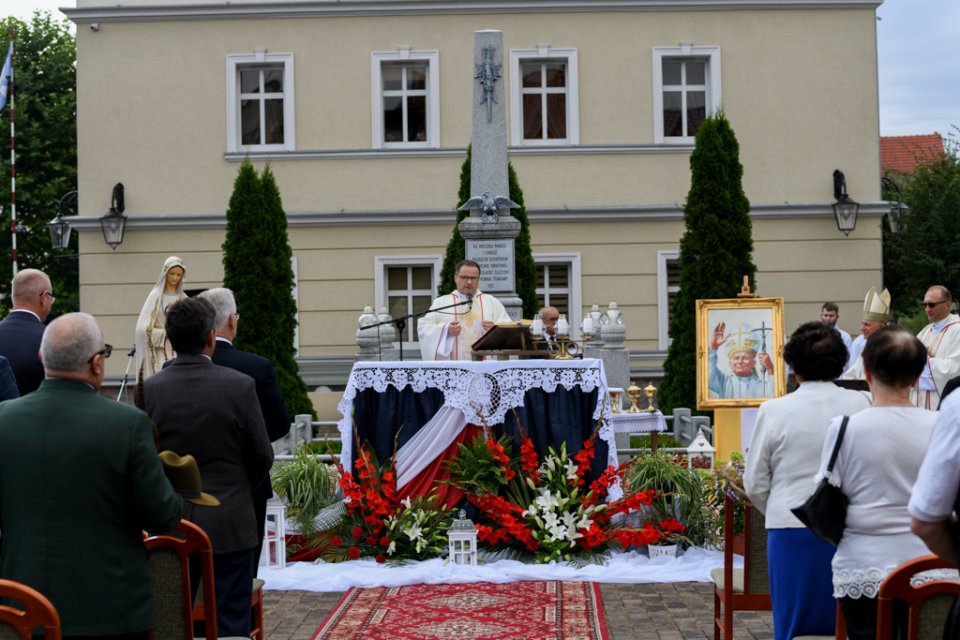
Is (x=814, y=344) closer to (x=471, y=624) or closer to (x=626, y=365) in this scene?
(x=471, y=624)

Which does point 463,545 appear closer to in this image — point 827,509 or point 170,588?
point 170,588

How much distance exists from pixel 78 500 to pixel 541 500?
5347 millimetres

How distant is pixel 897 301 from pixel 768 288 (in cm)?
789

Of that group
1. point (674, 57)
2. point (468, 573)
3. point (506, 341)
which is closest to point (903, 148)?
point (674, 57)

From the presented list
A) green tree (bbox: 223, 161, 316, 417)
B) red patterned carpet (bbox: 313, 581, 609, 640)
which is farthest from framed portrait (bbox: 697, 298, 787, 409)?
green tree (bbox: 223, 161, 316, 417)

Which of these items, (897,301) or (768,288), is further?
(897,301)

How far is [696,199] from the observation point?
17812mm

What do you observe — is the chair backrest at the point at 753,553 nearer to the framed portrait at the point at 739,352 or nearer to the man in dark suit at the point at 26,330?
the man in dark suit at the point at 26,330

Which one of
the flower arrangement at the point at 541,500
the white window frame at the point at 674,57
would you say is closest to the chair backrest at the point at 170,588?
the flower arrangement at the point at 541,500

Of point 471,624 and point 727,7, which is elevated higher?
point 727,7

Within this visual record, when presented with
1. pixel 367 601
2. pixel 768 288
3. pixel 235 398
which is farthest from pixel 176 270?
pixel 768 288

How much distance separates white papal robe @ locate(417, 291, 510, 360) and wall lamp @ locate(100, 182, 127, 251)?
A: 10588mm

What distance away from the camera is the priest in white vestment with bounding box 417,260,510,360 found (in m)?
10.7

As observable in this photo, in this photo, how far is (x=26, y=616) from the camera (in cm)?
358
